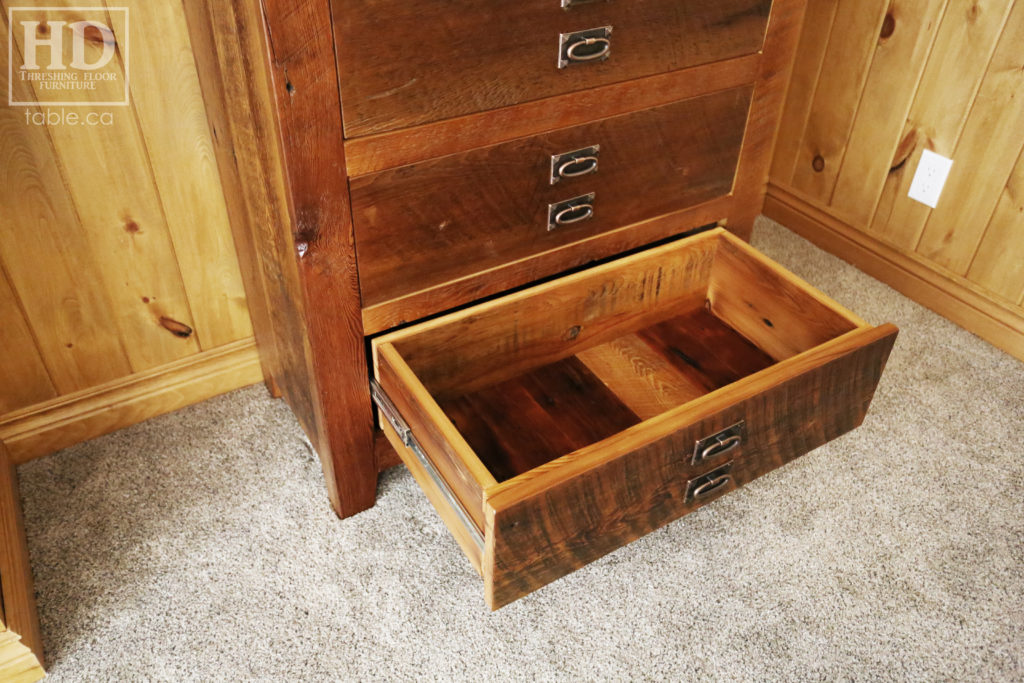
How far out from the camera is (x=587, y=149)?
1.06m

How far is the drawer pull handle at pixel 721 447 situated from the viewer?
3.02 ft

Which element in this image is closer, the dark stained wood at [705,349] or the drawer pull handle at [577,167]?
the drawer pull handle at [577,167]

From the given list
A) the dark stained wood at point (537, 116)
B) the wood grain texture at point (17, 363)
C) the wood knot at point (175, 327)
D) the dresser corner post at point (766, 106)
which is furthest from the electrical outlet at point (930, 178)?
the wood grain texture at point (17, 363)

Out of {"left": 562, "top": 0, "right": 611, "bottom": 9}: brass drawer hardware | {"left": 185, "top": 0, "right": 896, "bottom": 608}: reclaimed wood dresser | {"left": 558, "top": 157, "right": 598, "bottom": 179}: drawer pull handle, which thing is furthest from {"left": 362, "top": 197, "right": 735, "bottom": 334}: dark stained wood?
{"left": 562, "top": 0, "right": 611, "bottom": 9}: brass drawer hardware

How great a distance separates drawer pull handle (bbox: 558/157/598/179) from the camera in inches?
41.4

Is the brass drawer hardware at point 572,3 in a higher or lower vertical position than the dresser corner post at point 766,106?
higher

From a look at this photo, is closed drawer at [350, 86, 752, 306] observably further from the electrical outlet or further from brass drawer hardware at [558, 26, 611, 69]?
the electrical outlet

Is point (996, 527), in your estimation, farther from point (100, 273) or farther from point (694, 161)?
point (100, 273)

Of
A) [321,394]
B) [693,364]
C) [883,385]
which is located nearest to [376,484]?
[321,394]

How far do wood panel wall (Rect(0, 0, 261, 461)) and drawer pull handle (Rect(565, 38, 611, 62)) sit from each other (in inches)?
21.5

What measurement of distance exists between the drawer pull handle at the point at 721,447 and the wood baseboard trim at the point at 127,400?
876mm

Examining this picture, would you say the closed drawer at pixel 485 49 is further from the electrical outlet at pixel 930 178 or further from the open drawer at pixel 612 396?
the electrical outlet at pixel 930 178

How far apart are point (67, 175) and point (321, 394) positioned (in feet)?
1.60

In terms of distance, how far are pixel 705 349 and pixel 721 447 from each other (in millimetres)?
336
